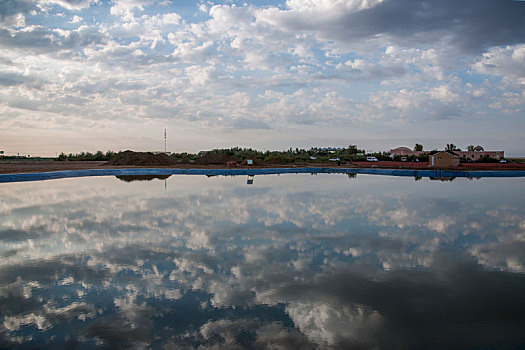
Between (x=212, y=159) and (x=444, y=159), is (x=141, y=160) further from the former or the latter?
(x=444, y=159)

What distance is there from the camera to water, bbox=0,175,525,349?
109 inches

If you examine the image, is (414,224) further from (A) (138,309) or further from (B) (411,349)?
(A) (138,309)

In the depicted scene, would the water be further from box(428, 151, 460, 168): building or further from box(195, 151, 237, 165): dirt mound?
box(195, 151, 237, 165): dirt mound

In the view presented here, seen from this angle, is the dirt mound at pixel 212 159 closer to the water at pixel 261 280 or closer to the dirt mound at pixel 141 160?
the dirt mound at pixel 141 160

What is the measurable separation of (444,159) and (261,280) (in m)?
25.6

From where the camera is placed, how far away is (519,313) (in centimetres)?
314

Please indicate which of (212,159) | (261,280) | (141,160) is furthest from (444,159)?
(261,280)

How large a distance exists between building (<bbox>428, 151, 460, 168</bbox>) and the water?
19441 millimetres

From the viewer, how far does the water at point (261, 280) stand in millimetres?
2781

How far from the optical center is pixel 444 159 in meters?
25.4

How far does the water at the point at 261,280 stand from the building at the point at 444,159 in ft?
63.8

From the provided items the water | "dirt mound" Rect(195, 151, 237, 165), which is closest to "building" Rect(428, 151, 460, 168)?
"dirt mound" Rect(195, 151, 237, 165)

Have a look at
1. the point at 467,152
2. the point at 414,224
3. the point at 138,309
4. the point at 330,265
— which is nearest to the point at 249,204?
the point at 414,224

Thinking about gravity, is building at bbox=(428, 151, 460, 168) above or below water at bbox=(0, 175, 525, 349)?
above
